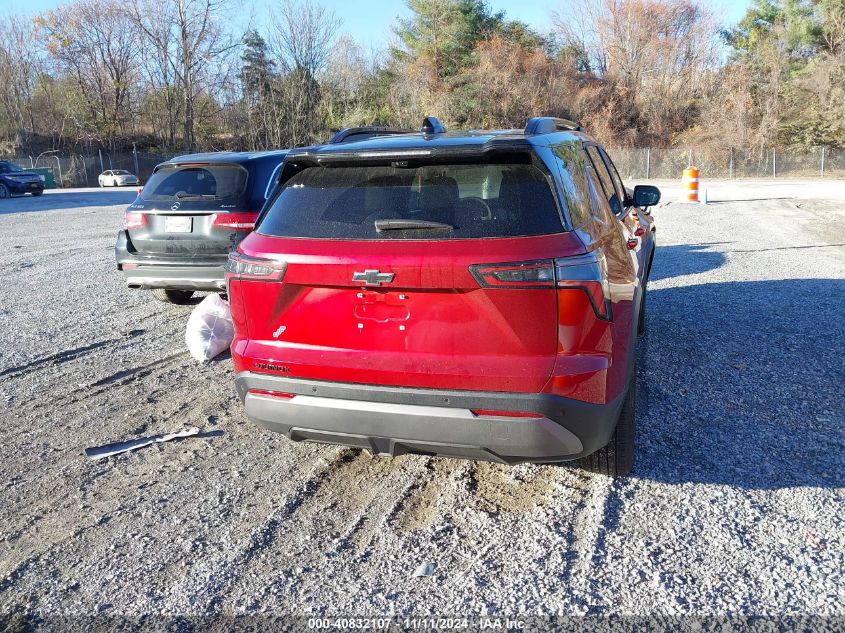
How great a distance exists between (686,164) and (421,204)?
4514cm

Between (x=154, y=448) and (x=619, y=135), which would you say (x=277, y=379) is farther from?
(x=619, y=135)

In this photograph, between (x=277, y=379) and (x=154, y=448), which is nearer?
(x=277, y=379)

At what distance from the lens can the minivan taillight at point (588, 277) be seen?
2.77 metres

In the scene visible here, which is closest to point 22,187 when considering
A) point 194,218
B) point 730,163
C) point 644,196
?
point 194,218

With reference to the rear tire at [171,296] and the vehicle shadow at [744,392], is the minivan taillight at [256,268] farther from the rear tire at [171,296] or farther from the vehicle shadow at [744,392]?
the rear tire at [171,296]

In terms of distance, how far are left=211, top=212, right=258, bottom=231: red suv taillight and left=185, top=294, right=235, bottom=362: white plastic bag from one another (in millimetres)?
1080

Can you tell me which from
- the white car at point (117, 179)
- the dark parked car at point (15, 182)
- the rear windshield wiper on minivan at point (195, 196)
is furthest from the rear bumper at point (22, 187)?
the rear windshield wiper on minivan at point (195, 196)

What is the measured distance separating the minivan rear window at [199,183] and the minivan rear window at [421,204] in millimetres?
3870

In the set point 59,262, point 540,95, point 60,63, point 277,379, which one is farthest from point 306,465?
point 60,63

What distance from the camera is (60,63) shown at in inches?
2290

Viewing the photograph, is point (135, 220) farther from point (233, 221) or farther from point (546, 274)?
point (546, 274)

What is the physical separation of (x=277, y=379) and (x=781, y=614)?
89.1 inches

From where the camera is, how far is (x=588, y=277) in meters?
2.81

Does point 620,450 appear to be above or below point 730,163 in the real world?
below
